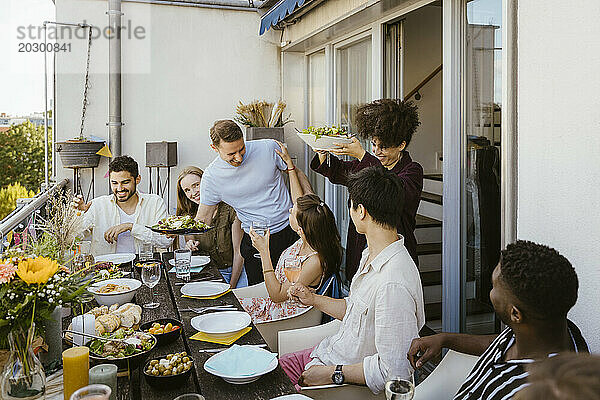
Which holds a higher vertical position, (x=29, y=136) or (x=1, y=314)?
(x=29, y=136)

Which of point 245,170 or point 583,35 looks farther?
point 245,170

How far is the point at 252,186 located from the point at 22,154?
20.1 ft

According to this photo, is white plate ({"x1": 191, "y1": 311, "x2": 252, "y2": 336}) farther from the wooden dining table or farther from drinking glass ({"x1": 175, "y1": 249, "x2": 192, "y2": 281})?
drinking glass ({"x1": 175, "y1": 249, "x2": 192, "y2": 281})

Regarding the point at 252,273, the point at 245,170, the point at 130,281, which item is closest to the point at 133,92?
the point at 245,170

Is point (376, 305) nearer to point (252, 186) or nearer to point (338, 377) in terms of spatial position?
point (338, 377)

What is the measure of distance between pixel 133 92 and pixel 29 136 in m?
3.75

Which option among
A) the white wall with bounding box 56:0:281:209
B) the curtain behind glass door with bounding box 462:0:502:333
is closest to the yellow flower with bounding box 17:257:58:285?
the curtain behind glass door with bounding box 462:0:502:333

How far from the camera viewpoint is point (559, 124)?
194 centimetres

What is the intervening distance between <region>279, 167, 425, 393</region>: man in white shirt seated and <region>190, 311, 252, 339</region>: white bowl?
9.7 inches

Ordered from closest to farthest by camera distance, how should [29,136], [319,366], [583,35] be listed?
[583,35] → [319,366] → [29,136]

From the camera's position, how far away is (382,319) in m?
A: 1.92

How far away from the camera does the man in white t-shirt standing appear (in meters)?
4.10

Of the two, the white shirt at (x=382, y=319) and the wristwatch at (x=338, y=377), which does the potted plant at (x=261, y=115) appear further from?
the wristwatch at (x=338, y=377)

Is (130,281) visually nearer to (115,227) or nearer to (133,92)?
(115,227)
